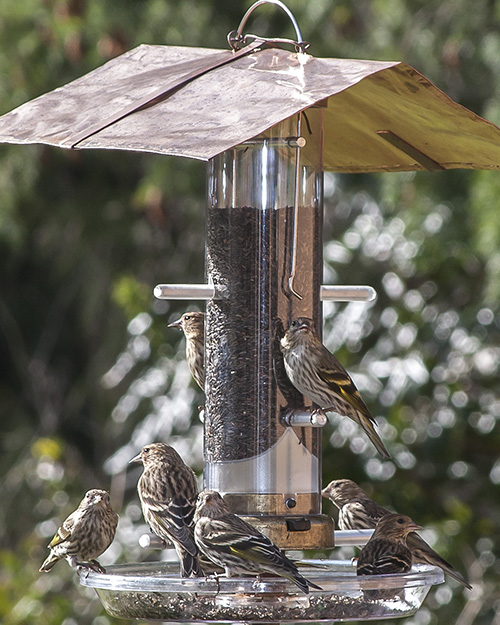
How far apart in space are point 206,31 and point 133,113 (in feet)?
12.8

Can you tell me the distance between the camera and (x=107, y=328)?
8.12m

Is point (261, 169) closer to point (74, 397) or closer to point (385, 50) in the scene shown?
point (385, 50)

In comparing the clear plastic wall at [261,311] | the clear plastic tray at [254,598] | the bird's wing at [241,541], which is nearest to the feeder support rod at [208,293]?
the clear plastic wall at [261,311]

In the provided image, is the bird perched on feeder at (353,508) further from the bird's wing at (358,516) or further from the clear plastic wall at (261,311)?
the clear plastic wall at (261,311)

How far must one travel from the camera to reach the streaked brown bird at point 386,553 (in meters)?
3.34

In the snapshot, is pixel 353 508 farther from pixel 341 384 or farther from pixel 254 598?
pixel 254 598

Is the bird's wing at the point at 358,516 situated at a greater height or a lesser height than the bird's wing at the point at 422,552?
lesser

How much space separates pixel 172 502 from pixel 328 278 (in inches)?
102

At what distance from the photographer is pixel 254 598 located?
10.0 feet

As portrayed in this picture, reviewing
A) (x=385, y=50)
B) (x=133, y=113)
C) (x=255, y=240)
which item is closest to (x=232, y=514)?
(x=255, y=240)

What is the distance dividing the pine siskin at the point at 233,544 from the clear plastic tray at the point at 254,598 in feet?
0.15

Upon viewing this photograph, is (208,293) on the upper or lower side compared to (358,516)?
upper

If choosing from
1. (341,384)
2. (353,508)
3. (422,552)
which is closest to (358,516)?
(353,508)

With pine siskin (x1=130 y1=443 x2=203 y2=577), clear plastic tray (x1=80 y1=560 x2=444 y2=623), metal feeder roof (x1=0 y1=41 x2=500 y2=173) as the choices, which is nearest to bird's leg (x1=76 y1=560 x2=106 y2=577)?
pine siskin (x1=130 y1=443 x2=203 y2=577)
